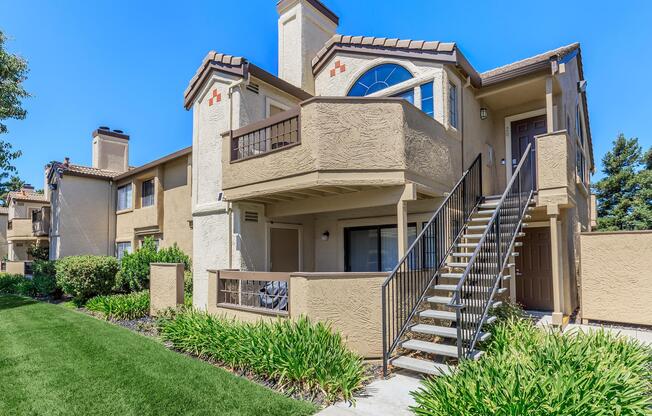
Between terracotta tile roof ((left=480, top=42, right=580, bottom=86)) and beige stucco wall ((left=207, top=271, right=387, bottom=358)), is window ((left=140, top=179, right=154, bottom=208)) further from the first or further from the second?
terracotta tile roof ((left=480, top=42, right=580, bottom=86))

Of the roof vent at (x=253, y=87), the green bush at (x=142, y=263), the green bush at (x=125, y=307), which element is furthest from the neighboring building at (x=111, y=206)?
the roof vent at (x=253, y=87)

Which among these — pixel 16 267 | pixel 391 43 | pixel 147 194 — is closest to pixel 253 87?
pixel 391 43

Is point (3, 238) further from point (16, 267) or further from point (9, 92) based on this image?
point (9, 92)

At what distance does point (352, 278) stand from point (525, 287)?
699cm

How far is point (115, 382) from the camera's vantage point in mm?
5777

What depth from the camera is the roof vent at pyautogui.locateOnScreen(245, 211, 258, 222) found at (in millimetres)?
10201

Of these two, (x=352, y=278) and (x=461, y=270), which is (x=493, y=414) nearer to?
(x=352, y=278)

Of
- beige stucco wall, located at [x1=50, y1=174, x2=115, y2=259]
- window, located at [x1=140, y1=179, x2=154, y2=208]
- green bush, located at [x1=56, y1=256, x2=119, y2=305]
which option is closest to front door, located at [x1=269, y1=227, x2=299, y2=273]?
green bush, located at [x1=56, y1=256, x2=119, y2=305]

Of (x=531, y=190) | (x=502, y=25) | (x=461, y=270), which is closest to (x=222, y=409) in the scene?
(x=461, y=270)

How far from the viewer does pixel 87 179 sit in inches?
795

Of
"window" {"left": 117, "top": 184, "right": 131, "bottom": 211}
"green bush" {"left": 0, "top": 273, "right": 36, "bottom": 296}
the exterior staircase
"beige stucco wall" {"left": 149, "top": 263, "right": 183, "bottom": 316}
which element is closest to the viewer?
the exterior staircase

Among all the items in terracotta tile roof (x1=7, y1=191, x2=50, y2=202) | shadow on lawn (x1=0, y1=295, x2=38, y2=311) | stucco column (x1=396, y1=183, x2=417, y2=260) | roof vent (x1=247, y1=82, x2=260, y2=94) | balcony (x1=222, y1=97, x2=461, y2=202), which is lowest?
shadow on lawn (x1=0, y1=295, x2=38, y2=311)

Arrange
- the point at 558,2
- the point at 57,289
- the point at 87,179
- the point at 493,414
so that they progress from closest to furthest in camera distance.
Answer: the point at 493,414 < the point at 558,2 < the point at 57,289 < the point at 87,179

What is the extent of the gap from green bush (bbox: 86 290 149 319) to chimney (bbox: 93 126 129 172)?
555 inches
